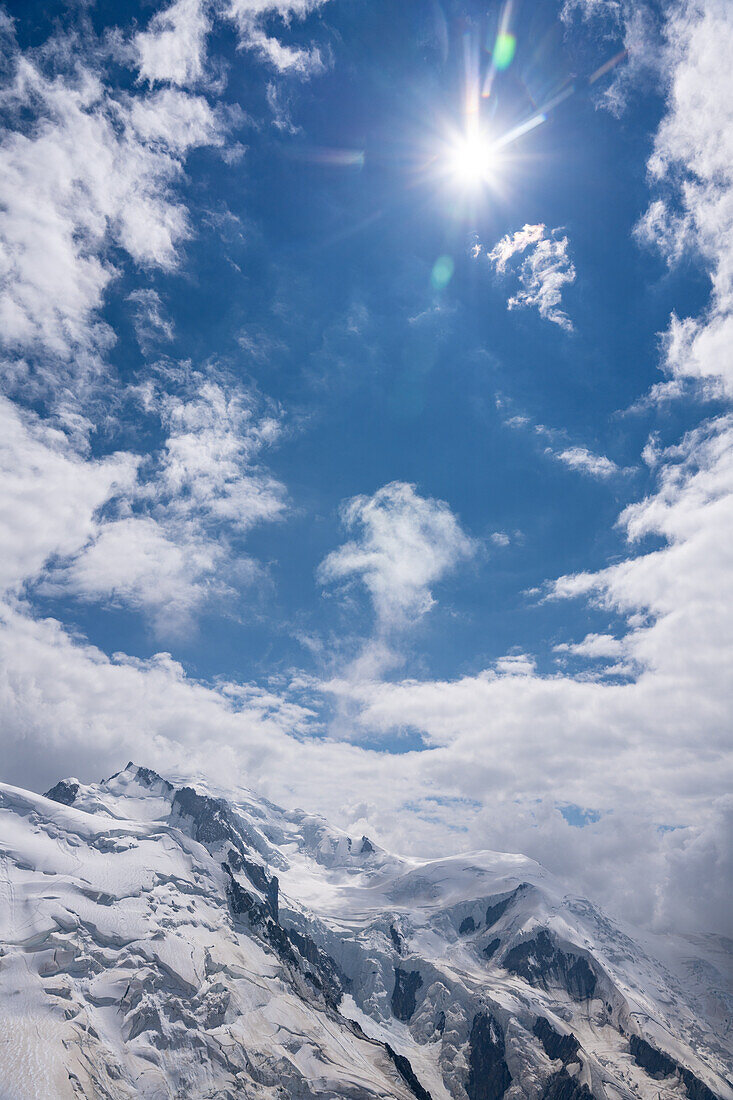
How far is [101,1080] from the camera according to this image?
198125 millimetres

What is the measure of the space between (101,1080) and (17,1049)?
30.6m

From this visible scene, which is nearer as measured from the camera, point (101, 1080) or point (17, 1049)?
point (17, 1049)

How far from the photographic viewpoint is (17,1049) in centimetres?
18562
